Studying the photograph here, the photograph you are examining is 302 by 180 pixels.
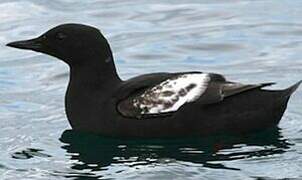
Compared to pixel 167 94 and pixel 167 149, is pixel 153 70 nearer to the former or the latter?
pixel 167 94

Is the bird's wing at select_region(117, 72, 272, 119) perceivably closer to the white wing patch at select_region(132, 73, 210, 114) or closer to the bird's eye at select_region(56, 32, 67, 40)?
the white wing patch at select_region(132, 73, 210, 114)

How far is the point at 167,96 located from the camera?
10305 millimetres

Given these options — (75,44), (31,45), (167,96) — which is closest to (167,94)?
(167,96)

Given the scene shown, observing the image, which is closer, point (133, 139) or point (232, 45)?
point (133, 139)

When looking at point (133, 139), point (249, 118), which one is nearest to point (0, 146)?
point (133, 139)

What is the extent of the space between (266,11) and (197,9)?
85 cm

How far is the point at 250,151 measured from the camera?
10094 millimetres

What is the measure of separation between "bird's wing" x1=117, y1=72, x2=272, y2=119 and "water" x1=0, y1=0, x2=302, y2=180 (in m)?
0.27

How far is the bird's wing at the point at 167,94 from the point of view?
33.7 feet

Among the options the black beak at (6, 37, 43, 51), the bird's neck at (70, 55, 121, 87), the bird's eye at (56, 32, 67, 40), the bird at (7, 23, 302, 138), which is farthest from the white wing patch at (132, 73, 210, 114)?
the black beak at (6, 37, 43, 51)

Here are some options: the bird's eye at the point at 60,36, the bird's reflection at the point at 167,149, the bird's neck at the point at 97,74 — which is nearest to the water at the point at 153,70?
the bird's reflection at the point at 167,149

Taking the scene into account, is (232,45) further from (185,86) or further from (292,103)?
(185,86)

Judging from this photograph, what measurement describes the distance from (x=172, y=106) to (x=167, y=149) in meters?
0.33

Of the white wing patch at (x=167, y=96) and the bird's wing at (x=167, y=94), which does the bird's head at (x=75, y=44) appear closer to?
the bird's wing at (x=167, y=94)
